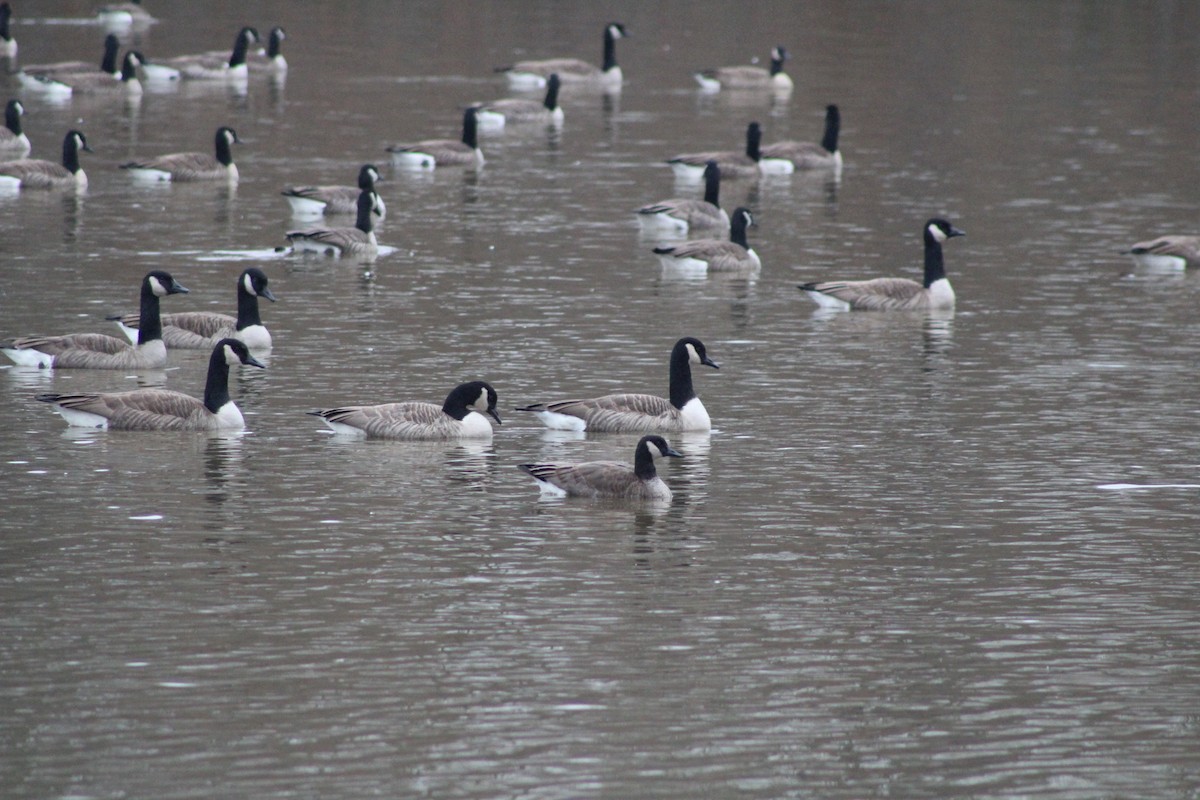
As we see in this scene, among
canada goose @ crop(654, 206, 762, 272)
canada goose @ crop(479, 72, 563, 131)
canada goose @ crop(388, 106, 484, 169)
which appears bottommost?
canada goose @ crop(654, 206, 762, 272)

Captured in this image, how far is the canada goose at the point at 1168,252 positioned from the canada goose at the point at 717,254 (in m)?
5.77

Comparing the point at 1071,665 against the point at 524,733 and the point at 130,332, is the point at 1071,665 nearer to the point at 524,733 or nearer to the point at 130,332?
the point at 524,733

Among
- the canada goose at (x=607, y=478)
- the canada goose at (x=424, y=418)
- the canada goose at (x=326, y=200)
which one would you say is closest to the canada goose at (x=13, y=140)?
the canada goose at (x=326, y=200)

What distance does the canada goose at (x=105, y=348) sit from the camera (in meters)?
21.7

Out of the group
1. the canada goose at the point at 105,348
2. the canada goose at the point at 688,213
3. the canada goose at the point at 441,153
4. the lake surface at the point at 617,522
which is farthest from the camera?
the canada goose at the point at 441,153

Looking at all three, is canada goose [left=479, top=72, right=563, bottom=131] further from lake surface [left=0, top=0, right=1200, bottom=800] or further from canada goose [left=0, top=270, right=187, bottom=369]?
canada goose [left=0, top=270, right=187, bottom=369]

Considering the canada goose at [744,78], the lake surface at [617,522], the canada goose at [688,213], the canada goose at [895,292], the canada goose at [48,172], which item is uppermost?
the canada goose at [744,78]

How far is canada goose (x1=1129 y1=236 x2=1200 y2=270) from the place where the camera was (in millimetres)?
29634

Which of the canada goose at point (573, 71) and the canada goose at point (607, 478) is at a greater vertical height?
the canada goose at point (573, 71)

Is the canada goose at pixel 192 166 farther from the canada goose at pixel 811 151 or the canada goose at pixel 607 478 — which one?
the canada goose at pixel 607 478

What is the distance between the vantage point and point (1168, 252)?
2975cm

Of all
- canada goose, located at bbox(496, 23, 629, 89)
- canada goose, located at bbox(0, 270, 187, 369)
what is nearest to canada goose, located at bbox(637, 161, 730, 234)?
canada goose, located at bbox(0, 270, 187, 369)

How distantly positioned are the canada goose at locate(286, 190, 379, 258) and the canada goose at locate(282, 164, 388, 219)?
2.51 metres

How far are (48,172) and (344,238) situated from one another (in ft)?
28.1
